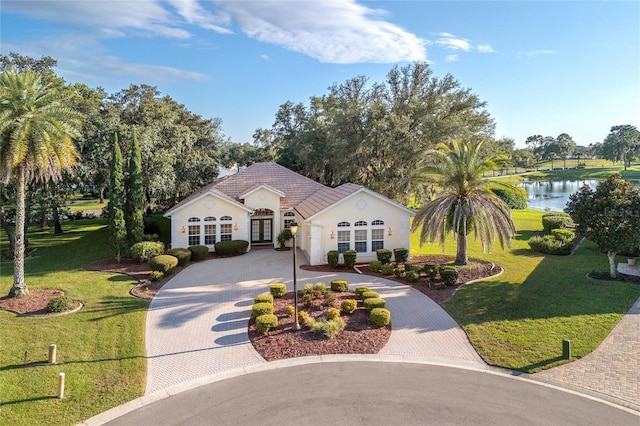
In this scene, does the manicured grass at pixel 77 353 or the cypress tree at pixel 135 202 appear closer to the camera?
the manicured grass at pixel 77 353

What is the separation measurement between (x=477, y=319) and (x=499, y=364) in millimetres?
3062

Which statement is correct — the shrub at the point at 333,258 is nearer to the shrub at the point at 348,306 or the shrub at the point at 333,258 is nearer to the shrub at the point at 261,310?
the shrub at the point at 348,306

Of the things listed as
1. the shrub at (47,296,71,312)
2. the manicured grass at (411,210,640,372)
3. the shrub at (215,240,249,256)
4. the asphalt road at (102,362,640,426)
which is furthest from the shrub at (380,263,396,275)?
the shrub at (47,296,71,312)

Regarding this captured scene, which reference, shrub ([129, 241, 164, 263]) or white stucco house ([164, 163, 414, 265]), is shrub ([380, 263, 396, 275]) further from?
shrub ([129, 241, 164, 263])

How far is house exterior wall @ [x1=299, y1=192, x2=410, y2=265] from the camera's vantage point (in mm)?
22891

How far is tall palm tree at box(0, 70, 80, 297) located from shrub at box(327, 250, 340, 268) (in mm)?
13364

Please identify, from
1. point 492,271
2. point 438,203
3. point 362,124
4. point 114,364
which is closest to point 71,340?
point 114,364

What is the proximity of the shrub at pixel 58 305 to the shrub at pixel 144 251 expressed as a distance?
6.71 metres

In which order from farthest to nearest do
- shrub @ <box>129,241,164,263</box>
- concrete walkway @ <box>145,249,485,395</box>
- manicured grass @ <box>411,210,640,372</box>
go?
shrub @ <box>129,241,164,263</box>
manicured grass @ <box>411,210,640,372</box>
concrete walkway @ <box>145,249,485,395</box>

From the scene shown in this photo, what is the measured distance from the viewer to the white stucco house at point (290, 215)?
23.0 metres

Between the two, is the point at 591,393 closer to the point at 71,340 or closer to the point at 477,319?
the point at 477,319

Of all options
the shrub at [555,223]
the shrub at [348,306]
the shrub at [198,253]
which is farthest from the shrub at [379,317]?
the shrub at [555,223]

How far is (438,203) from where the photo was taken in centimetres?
2070

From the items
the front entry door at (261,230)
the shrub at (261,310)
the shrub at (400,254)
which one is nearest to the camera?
the shrub at (261,310)
